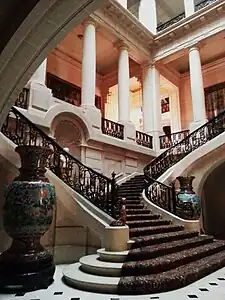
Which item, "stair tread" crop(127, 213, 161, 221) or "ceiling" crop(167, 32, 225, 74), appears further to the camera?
"ceiling" crop(167, 32, 225, 74)

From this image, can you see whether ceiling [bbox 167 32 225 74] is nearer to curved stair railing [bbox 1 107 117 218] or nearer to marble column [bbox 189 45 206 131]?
marble column [bbox 189 45 206 131]

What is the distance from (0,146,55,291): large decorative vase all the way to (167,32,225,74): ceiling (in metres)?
9.65

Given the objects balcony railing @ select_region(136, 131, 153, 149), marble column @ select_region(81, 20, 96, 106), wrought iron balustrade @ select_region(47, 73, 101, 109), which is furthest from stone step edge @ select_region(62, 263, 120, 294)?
wrought iron balustrade @ select_region(47, 73, 101, 109)

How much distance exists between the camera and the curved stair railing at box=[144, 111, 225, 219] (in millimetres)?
6293

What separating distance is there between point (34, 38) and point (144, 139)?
851 cm

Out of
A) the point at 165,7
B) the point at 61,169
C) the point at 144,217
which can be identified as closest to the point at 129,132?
the point at 144,217

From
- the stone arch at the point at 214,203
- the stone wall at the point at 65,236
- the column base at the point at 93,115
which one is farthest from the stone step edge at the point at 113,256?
the stone arch at the point at 214,203

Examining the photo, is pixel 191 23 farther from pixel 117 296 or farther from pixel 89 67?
pixel 117 296

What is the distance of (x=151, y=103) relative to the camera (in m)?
11.4

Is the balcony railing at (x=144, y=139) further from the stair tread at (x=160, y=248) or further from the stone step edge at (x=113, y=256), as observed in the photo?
the stone step edge at (x=113, y=256)

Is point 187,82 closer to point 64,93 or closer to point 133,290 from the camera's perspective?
point 64,93

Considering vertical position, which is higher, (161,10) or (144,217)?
(161,10)

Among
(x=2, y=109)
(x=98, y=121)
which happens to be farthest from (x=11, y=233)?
(x=98, y=121)

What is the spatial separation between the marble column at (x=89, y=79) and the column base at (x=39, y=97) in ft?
4.61
